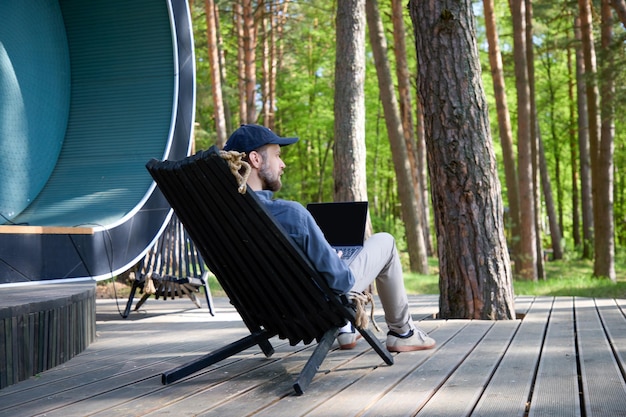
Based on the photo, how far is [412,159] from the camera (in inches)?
770

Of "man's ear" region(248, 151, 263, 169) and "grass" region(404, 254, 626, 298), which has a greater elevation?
"man's ear" region(248, 151, 263, 169)

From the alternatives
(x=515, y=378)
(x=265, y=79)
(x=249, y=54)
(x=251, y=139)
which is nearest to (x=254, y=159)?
(x=251, y=139)

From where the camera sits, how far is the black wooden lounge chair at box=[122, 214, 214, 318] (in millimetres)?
6445

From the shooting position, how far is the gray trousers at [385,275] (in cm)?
351

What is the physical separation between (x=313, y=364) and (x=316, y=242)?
1.67 ft

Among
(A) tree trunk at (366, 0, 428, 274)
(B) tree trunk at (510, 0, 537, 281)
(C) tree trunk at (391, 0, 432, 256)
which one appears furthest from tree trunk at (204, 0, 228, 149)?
(B) tree trunk at (510, 0, 537, 281)

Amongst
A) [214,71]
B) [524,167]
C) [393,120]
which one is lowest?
[524,167]

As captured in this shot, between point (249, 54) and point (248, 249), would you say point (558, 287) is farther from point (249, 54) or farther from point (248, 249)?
point (249, 54)

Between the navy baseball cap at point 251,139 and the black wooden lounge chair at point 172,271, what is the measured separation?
323cm

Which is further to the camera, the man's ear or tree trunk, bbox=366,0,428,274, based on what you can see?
tree trunk, bbox=366,0,428,274

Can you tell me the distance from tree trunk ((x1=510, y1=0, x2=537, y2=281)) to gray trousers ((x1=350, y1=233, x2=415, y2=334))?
1170 cm

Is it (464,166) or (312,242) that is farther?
(464,166)

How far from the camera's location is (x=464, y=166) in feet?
17.7

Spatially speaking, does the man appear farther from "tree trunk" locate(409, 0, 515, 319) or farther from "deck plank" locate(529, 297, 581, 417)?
"tree trunk" locate(409, 0, 515, 319)
